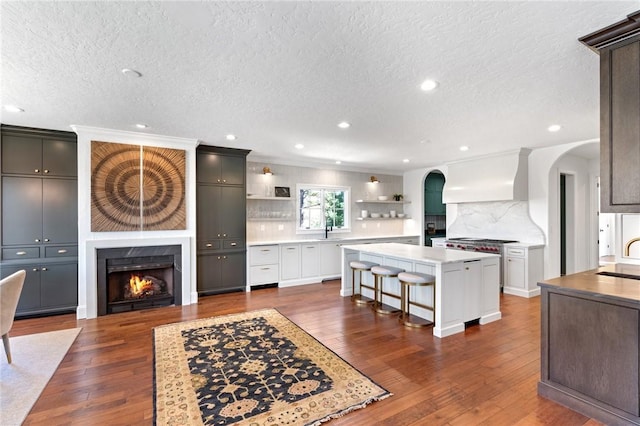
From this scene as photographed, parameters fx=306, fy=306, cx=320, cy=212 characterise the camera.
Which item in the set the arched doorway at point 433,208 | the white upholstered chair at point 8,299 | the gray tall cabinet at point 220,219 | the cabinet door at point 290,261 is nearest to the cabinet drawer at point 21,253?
the white upholstered chair at point 8,299

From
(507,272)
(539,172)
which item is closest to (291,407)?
(507,272)

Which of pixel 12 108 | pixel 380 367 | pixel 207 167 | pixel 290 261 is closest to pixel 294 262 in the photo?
pixel 290 261

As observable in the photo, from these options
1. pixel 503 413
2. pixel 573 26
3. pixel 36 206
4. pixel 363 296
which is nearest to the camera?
pixel 573 26

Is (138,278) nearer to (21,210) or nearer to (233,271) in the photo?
(233,271)

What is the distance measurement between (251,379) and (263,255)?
332cm

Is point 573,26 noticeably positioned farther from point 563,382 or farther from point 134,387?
point 134,387

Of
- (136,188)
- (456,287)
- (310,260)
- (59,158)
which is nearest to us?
(456,287)

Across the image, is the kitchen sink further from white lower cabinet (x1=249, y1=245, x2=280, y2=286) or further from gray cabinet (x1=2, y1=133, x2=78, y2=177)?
gray cabinet (x1=2, y1=133, x2=78, y2=177)

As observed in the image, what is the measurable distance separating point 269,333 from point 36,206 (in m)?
3.62

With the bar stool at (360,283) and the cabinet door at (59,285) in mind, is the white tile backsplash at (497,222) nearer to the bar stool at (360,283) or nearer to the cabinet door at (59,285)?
the bar stool at (360,283)

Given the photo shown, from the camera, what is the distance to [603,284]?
7.50 ft

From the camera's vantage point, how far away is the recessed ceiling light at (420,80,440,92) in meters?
2.70

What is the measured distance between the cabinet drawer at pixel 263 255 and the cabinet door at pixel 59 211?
2.63 m

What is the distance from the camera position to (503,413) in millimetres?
2129
